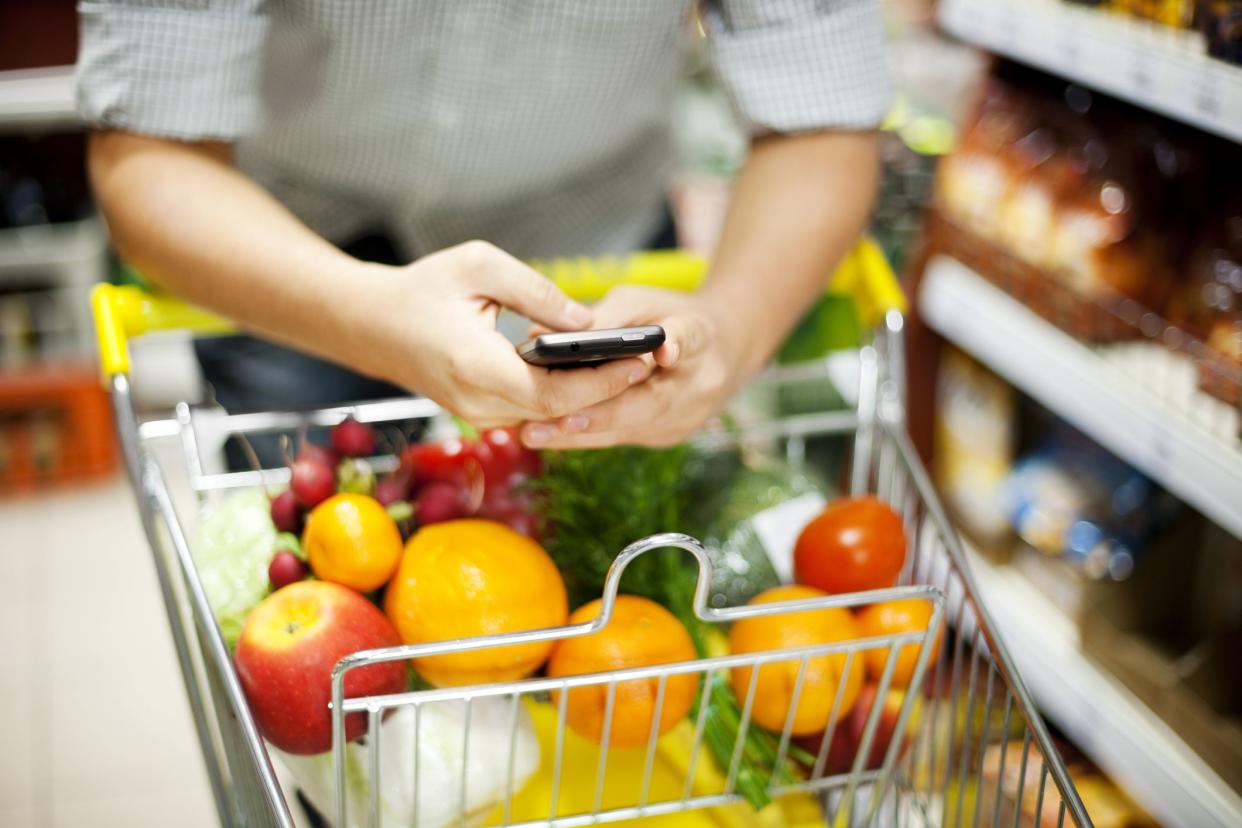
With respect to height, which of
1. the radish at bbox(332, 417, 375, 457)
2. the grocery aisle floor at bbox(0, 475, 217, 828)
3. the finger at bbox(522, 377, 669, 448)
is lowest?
the grocery aisle floor at bbox(0, 475, 217, 828)

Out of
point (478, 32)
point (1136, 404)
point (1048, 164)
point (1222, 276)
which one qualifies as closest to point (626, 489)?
point (478, 32)

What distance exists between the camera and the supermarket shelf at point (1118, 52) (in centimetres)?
129

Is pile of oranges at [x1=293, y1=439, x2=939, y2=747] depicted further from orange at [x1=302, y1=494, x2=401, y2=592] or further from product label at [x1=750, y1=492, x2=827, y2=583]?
product label at [x1=750, y1=492, x2=827, y2=583]

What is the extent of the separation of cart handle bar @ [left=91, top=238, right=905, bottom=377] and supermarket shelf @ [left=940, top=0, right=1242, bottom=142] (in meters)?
0.46

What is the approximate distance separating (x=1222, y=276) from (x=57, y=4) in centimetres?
276

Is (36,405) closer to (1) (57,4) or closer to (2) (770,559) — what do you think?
(1) (57,4)

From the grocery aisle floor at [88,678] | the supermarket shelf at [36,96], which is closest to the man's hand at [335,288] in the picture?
the grocery aisle floor at [88,678]

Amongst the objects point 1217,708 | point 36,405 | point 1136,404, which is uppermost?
point 1136,404

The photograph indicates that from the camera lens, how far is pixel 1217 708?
58.3 inches

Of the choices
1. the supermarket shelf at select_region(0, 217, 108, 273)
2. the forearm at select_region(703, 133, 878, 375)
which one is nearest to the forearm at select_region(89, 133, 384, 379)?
the forearm at select_region(703, 133, 878, 375)

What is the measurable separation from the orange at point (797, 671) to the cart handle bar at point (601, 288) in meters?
0.37

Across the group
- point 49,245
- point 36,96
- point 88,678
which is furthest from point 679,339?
point 49,245

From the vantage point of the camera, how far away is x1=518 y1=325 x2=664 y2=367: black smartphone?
725 mm

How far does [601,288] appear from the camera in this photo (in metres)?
1.15
